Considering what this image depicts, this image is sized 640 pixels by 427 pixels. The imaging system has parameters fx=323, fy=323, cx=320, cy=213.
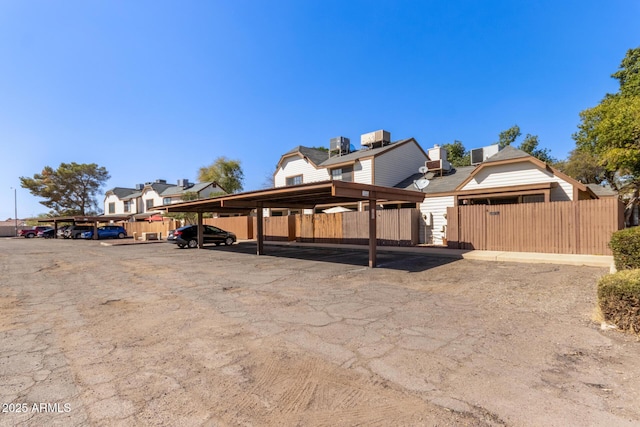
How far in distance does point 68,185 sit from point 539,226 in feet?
220

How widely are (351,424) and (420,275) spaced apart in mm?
7508

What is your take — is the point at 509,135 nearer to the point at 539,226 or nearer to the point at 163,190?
the point at 539,226

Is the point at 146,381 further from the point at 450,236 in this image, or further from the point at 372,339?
the point at 450,236

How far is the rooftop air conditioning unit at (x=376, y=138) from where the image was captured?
2628 centimetres

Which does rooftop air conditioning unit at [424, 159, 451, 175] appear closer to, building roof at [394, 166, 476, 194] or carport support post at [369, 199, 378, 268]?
building roof at [394, 166, 476, 194]

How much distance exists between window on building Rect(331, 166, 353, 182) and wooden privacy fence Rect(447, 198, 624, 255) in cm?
1004

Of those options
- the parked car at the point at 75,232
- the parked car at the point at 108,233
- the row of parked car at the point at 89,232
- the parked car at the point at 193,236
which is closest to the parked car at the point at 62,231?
the row of parked car at the point at 89,232

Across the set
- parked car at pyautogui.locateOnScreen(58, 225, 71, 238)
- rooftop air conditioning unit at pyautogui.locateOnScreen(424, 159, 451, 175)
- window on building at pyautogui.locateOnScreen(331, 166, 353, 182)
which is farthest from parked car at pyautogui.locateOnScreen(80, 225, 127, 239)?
rooftop air conditioning unit at pyautogui.locateOnScreen(424, 159, 451, 175)

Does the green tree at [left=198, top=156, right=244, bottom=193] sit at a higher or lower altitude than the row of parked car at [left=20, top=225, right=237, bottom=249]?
higher

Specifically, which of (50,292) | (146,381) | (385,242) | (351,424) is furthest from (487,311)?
(385,242)

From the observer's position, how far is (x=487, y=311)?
5.82 meters

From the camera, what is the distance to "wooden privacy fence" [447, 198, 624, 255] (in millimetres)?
11977

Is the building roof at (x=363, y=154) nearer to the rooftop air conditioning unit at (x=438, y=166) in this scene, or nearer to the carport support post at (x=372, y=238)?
the rooftop air conditioning unit at (x=438, y=166)

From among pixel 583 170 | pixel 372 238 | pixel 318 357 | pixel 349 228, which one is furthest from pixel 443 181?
pixel 583 170
